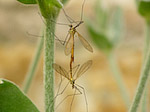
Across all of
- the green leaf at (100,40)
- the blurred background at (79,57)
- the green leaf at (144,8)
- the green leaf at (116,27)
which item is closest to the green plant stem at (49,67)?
the green leaf at (144,8)

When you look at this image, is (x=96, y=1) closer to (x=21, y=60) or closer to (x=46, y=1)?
(x=46, y=1)

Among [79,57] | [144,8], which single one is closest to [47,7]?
Answer: [144,8]

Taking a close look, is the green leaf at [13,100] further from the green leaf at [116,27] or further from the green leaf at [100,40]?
the green leaf at [116,27]

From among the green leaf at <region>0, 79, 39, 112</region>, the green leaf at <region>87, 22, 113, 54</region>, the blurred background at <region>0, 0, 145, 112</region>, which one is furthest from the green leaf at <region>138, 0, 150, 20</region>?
the blurred background at <region>0, 0, 145, 112</region>

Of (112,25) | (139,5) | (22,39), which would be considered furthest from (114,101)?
(139,5)

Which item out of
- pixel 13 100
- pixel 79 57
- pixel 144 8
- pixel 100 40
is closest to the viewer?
pixel 13 100

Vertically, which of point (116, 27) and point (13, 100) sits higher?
point (116, 27)

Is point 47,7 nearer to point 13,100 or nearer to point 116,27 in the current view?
point 13,100
